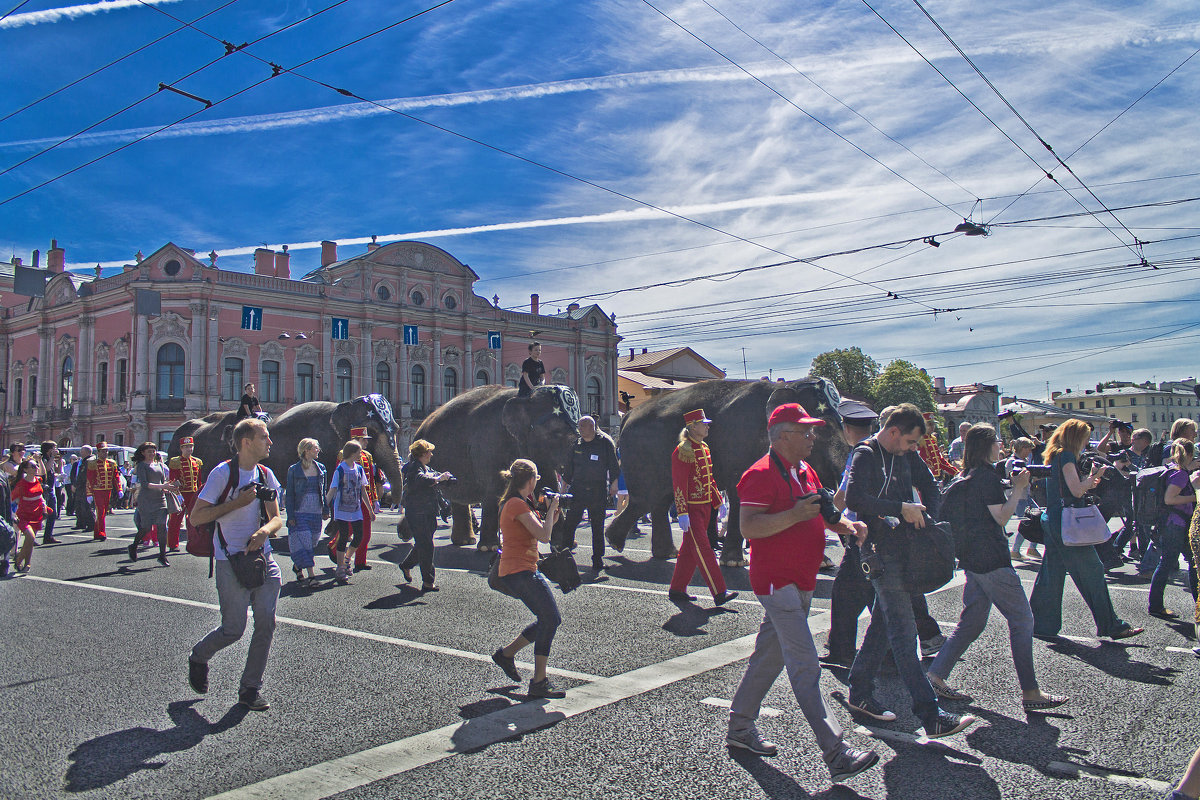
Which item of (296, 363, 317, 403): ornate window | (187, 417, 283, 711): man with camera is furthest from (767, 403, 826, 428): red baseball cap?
(296, 363, 317, 403): ornate window

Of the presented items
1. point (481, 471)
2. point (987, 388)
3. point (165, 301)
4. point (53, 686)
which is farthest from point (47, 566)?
point (987, 388)

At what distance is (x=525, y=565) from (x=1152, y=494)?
20.1ft

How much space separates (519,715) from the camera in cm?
491

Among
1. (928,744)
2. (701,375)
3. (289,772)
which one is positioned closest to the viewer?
(289,772)

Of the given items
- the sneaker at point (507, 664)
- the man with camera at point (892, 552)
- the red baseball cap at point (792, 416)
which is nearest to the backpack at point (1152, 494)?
the man with camera at point (892, 552)

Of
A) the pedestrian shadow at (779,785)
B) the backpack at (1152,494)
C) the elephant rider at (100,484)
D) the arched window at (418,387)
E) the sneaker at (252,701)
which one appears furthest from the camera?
the arched window at (418,387)

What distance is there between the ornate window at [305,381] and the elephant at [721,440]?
1280 inches

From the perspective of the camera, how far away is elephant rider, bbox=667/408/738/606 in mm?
7793

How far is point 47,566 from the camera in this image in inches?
476

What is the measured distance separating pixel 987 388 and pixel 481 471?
93820 mm

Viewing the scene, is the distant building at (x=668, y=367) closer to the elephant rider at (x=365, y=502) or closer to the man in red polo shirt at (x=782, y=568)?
the elephant rider at (x=365, y=502)

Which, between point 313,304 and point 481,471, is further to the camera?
point 313,304

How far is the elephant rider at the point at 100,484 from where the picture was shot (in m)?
15.7

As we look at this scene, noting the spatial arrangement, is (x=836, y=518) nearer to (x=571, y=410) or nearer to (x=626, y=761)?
(x=626, y=761)
